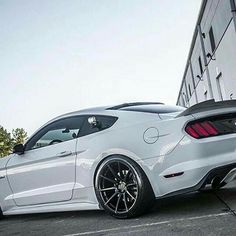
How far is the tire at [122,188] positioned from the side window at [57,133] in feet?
2.47

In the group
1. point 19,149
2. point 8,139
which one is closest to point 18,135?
point 8,139

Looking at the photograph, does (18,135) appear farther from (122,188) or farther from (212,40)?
(122,188)

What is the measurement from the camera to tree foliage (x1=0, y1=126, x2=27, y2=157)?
81312 millimetres

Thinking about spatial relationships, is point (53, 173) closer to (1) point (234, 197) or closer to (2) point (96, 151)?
(2) point (96, 151)

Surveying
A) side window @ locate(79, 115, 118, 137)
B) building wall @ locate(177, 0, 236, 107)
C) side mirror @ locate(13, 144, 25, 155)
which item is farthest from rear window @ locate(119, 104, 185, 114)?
building wall @ locate(177, 0, 236, 107)

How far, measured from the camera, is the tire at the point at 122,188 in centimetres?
370

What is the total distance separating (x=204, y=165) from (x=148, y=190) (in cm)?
62

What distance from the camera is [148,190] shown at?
3680mm

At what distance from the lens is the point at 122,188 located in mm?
3900

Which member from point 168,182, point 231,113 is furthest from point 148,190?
point 231,113

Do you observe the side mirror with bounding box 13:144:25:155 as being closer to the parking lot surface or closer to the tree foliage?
the parking lot surface

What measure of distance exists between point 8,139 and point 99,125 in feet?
301

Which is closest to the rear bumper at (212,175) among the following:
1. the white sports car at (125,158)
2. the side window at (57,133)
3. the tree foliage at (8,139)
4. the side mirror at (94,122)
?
the white sports car at (125,158)

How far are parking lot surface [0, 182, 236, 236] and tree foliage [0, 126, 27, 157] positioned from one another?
73.2 m
